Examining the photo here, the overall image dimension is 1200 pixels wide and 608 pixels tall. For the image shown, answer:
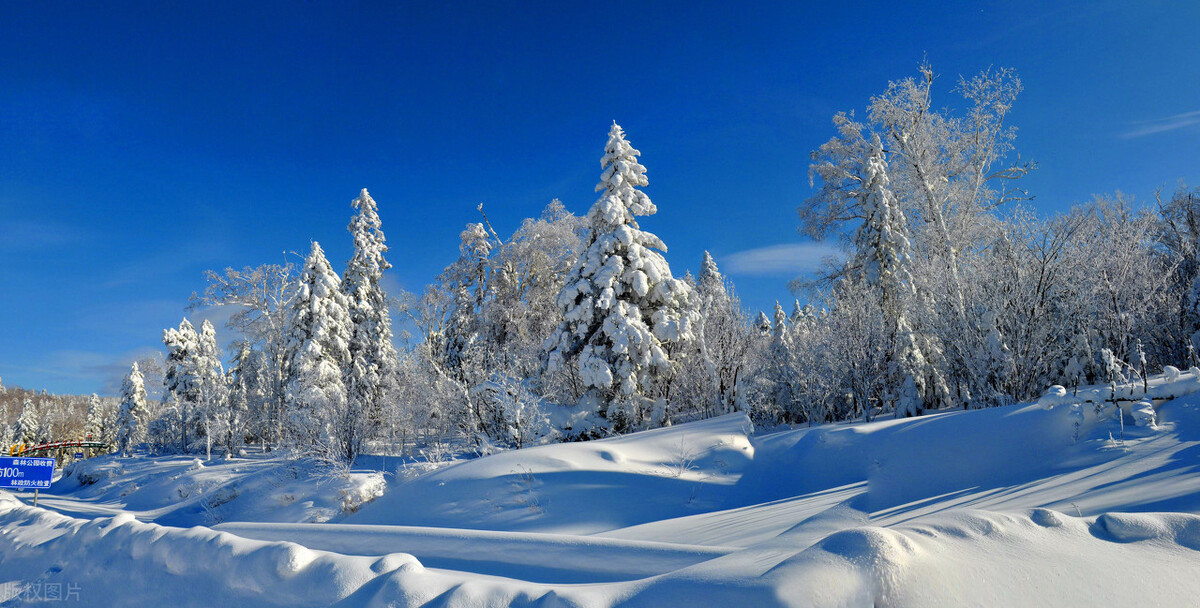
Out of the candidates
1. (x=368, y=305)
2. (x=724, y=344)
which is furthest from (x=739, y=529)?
(x=368, y=305)

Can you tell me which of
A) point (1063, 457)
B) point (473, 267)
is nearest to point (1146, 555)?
point (1063, 457)

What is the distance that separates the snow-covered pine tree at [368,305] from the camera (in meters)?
29.7

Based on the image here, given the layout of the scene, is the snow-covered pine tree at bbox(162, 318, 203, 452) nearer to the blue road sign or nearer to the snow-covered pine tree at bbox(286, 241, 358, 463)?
the snow-covered pine tree at bbox(286, 241, 358, 463)

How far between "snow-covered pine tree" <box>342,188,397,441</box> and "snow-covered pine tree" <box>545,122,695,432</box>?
14441 millimetres

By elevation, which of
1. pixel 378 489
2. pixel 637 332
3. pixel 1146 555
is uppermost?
pixel 637 332

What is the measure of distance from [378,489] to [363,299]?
18353mm

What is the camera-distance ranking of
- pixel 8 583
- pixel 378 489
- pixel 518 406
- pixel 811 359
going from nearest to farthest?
1. pixel 8 583
2. pixel 378 489
3. pixel 518 406
4. pixel 811 359

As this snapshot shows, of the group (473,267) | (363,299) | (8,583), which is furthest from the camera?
(363,299)

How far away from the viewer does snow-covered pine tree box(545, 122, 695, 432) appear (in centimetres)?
1773

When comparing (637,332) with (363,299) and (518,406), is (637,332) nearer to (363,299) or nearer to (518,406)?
(518,406)

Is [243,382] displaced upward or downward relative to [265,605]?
upward

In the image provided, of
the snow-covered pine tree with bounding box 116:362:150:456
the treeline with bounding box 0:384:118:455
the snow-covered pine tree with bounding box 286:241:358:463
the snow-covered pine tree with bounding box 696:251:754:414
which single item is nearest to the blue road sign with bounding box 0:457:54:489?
the snow-covered pine tree with bounding box 286:241:358:463

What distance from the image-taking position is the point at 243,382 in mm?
35156

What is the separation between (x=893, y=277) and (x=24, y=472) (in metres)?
24.6
